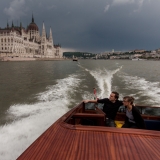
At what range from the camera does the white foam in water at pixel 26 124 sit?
16.1 feet

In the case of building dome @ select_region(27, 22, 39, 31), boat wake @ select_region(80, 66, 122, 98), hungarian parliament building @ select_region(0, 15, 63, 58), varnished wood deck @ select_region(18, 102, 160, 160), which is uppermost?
building dome @ select_region(27, 22, 39, 31)

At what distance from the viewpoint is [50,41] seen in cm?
15575

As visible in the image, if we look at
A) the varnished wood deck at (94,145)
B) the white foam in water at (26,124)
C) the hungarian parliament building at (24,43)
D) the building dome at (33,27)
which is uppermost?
the building dome at (33,27)

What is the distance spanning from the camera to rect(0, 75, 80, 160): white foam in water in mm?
4907

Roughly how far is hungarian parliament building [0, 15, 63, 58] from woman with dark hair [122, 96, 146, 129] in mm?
88317

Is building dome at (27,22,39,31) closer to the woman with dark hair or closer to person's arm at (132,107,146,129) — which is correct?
the woman with dark hair

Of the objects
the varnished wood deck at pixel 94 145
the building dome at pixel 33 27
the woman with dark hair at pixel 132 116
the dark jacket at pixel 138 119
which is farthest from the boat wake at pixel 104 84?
the building dome at pixel 33 27

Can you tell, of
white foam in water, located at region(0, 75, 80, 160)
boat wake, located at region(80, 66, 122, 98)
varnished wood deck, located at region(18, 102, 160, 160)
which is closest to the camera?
varnished wood deck, located at region(18, 102, 160, 160)

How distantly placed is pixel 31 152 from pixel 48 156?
1.11ft

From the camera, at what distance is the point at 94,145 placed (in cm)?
256

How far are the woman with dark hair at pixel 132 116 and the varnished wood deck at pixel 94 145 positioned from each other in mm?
831

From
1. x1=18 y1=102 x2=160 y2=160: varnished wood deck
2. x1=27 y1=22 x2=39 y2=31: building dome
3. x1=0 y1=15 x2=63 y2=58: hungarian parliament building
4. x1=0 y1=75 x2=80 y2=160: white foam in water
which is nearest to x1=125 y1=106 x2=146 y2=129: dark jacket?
x1=18 y1=102 x2=160 y2=160: varnished wood deck

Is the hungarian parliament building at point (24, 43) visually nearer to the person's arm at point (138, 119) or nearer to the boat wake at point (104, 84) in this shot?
the boat wake at point (104, 84)

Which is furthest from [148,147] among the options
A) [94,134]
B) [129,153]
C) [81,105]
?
[81,105]
